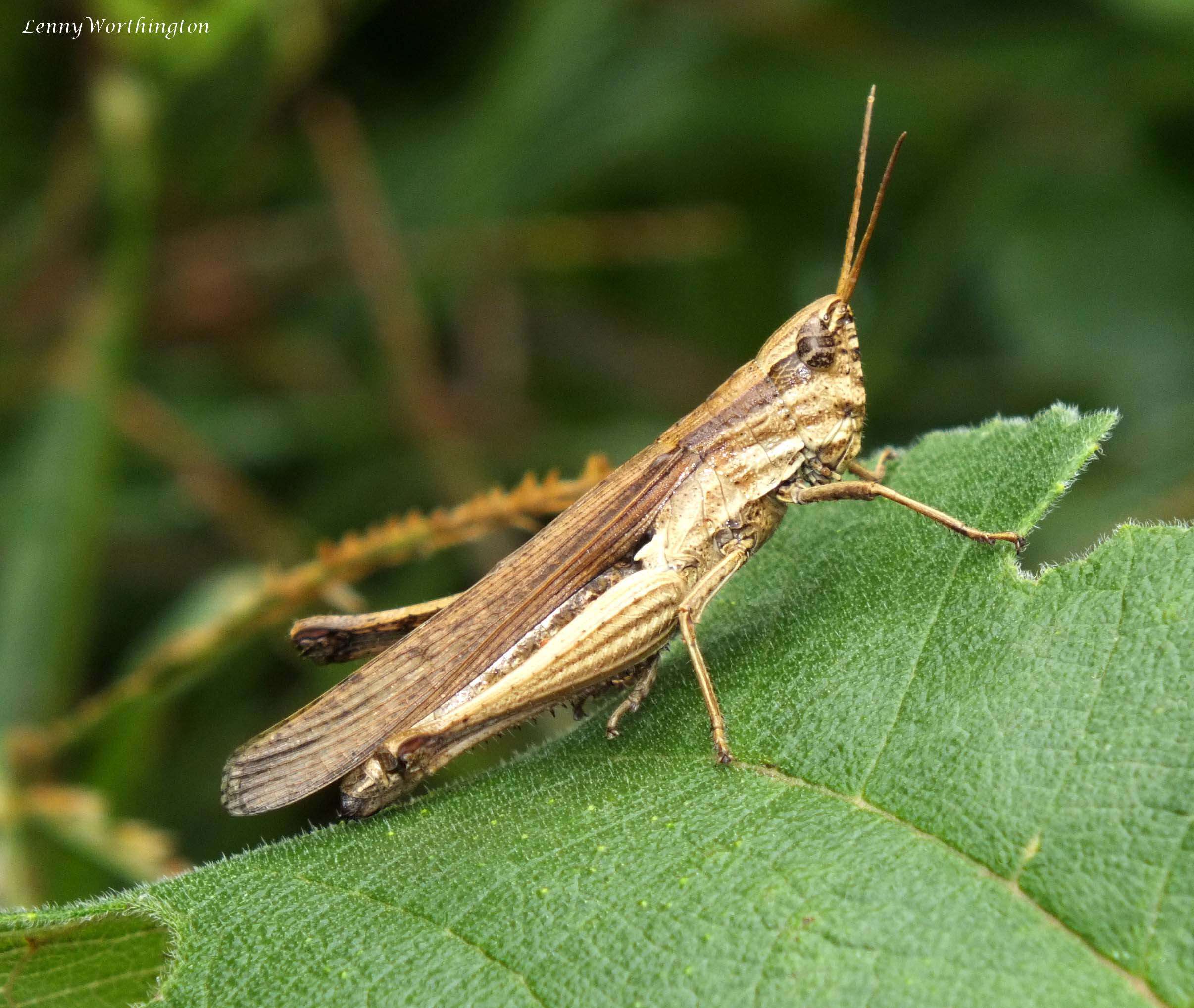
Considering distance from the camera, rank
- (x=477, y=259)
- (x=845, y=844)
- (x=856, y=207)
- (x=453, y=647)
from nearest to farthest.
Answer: (x=845, y=844) → (x=453, y=647) → (x=856, y=207) → (x=477, y=259)

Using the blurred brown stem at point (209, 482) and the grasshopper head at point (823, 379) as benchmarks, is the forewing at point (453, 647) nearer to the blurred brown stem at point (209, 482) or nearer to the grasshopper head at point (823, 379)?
the grasshopper head at point (823, 379)

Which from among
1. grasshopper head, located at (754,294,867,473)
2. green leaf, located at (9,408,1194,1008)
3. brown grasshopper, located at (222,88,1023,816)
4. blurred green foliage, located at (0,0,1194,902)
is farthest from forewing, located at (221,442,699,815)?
blurred green foliage, located at (0,0,1194,902)

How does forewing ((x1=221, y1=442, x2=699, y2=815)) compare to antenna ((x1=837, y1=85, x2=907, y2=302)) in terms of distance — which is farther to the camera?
antenna ((x1=837, y1=85, x2=907, y2=302))

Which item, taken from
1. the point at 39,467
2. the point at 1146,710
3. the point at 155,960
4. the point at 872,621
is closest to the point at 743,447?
the point at 872,621

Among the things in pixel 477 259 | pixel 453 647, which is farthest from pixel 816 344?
pixel 477 259

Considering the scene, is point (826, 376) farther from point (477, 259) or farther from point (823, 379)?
point (477, 259)

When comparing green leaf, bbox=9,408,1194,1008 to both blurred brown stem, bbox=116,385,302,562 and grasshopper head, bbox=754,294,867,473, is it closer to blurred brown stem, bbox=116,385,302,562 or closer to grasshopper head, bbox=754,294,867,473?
grasshopper head, bbox=754,294,867,473

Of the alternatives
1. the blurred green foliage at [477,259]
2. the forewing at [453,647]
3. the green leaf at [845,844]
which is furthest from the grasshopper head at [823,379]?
the blurred green foliage at [477,259]
